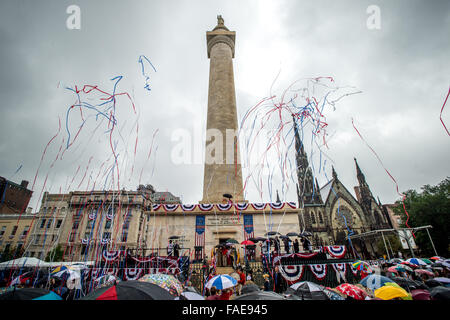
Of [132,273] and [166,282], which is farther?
[132,273]

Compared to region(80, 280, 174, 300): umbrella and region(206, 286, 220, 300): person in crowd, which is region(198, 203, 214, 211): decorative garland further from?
region(80, 280, 174, 300): umbrella

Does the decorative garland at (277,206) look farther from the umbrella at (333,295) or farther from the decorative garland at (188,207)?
the umbrella at (333,295)

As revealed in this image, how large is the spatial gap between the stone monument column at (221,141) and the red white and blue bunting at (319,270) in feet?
25.6

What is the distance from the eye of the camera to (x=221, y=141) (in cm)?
1773

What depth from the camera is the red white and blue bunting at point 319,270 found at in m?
8.81

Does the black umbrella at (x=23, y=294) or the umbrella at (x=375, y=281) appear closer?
the black umbrella at (x=23, y=294)

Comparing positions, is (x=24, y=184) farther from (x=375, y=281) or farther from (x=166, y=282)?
(x=375, y=281)

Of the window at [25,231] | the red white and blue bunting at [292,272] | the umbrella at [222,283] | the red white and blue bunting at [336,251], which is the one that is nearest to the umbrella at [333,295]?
the umbrella at [222,283]

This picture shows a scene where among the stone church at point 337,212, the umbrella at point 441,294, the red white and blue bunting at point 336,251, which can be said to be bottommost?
the umbrella at point 441,294

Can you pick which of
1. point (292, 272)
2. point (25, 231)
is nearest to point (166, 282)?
point (292, 272)

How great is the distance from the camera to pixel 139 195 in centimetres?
3641

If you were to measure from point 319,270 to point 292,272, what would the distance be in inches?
45.2

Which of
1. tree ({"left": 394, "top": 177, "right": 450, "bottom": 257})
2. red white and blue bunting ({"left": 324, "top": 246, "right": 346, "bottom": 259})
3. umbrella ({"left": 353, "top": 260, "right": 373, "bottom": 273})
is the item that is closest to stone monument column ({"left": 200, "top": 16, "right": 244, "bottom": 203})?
red white and blue bunting ({"left": 324, "top": 246, "right": 346, "bottom": 259})
